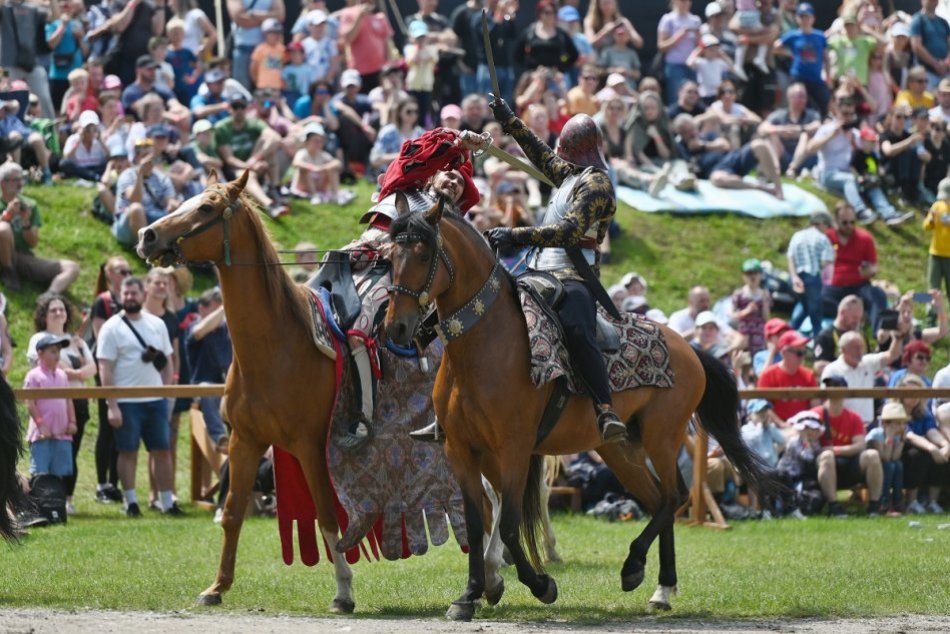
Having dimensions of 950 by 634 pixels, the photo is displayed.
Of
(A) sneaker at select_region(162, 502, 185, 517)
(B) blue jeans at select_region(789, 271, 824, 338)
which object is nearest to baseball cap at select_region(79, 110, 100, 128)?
(A) sneaker at select_region(162, 502, 185, 517)

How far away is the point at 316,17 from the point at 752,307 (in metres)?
8.07

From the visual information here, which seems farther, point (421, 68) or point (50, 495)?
point (421, 68)

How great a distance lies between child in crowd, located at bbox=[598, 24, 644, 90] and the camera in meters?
24.6

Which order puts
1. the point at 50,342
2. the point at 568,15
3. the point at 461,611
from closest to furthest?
the point at 461,611 < the point at 50,342 < the point at 568,15

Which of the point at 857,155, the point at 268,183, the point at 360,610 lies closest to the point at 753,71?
the point at 857,155

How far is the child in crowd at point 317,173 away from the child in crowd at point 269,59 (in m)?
1.84

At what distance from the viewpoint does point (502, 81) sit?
77.5 ft

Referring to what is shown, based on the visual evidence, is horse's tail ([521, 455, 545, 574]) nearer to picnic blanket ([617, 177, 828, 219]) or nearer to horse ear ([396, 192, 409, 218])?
horse ear ([396, 192, 409, 218])

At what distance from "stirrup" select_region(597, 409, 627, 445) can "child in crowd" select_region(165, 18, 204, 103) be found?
525 inches

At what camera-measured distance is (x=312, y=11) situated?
23422 millimetres

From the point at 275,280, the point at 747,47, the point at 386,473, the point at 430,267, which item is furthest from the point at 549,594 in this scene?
the point at 747,47

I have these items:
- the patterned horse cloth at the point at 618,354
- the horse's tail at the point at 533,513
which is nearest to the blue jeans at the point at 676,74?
the patterned horse cloth at the point at 618,354

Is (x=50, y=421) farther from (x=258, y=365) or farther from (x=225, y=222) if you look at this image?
(x=225, y=222)

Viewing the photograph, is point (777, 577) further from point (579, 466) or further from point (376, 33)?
point (376, 33)
